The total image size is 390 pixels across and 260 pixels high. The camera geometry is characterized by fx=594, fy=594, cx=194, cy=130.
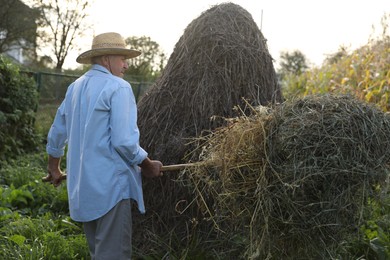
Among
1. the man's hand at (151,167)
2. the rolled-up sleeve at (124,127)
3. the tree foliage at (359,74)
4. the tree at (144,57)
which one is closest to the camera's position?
the rolled-up sleeve at (124,127)

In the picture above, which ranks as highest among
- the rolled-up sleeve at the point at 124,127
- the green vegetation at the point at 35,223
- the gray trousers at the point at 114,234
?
the rolled-up sleeve at the point at 124,127

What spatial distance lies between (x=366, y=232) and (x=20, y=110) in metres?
5.58

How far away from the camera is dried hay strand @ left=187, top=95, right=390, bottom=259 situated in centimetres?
327

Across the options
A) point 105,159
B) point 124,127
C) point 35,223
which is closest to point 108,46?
point 124,127

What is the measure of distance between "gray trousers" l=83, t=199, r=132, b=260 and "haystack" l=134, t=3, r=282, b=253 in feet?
2.88

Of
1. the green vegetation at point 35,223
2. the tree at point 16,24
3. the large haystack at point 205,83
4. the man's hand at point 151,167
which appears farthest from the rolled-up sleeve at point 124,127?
the tree at point 16,24

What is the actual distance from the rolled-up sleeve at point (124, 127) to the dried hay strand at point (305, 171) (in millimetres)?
494

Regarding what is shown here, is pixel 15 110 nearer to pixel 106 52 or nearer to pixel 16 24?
pixel 106 52

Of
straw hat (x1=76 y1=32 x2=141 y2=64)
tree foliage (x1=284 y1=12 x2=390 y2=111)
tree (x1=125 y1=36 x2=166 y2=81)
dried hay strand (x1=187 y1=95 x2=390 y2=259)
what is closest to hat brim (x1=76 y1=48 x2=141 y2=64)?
straw hat (x1=76 y1=32 x2=141 y2=64)

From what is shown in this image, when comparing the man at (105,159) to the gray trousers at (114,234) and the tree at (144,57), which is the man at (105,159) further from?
the tree at (144,57)

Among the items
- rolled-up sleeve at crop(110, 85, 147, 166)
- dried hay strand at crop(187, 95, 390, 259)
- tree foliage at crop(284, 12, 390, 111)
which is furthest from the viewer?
tree foliage at crop(284, 12, 390, 111)

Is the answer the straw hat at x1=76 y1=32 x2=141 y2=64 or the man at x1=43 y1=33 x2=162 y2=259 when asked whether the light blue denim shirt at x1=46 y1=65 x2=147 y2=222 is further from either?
the straw hat at x1=76 y1=32 x2=141 y2=64

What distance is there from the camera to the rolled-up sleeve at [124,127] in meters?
3.57

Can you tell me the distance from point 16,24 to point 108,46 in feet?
85.6
